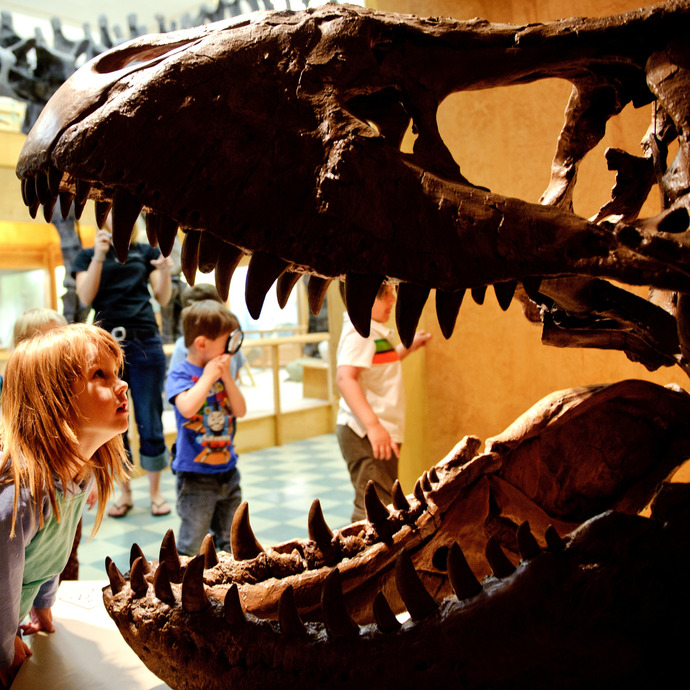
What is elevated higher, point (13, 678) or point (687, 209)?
point (687, 209)

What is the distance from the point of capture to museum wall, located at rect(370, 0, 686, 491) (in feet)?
8.27

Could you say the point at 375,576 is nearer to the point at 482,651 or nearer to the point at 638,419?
the point at 482,651

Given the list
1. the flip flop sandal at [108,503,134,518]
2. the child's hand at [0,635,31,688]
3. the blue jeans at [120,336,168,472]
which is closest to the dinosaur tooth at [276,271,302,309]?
the child's hand at [0,635,31,688]

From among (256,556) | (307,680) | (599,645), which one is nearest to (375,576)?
(256,556)

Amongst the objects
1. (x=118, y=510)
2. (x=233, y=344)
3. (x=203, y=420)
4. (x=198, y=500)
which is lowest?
(x=118, y=510)

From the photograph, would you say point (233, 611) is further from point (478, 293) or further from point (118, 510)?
point (118, 510)

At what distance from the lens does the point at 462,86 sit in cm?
118

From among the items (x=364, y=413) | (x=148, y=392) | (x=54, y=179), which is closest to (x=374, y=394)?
(x=364, y=413)

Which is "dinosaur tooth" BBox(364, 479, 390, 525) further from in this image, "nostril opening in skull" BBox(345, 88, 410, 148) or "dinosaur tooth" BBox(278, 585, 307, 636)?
"nostril opening in skull" BBox(345, 88, 410, 148)

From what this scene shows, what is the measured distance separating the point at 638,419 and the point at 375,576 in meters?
0.62

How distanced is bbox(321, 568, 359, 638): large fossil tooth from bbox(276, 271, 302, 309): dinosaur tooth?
40 cm

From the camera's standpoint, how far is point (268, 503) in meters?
4.36

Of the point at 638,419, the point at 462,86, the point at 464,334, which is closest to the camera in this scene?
the point at 462,86

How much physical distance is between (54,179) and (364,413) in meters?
1.92
